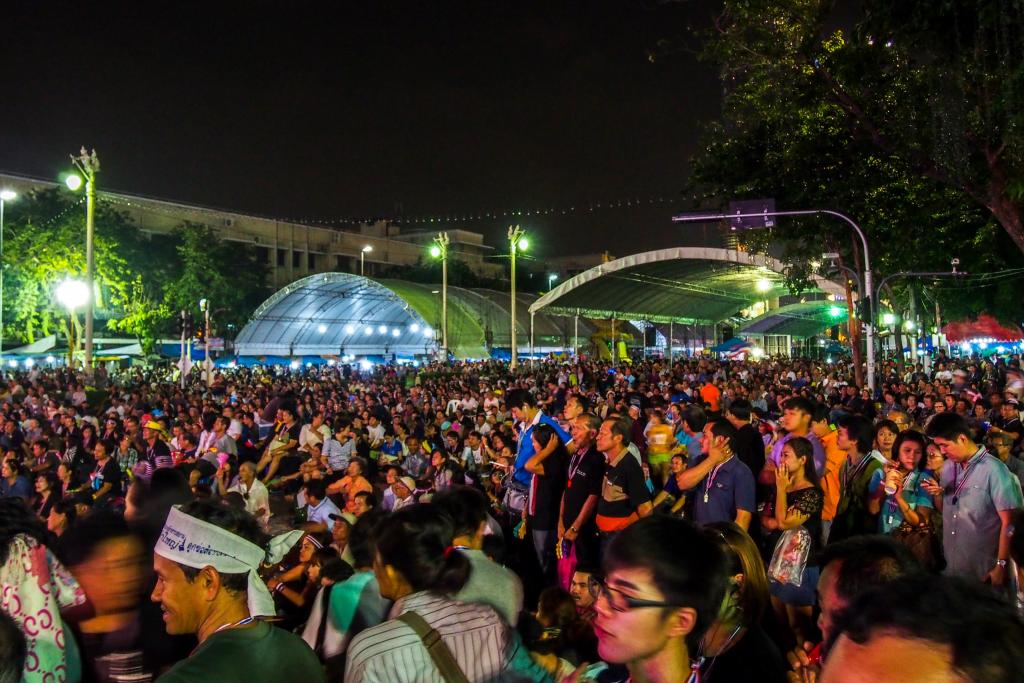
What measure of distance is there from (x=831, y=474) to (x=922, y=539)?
89 cm

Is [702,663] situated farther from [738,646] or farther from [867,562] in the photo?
[867,562]

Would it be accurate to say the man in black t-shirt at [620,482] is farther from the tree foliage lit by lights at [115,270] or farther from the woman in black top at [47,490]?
the tree foliage lit by lights at [115,270]

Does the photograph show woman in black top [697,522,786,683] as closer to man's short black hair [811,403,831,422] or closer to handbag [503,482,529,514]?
man's short black hair [811,403,831,422]

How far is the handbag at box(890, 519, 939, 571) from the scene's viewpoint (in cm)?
508

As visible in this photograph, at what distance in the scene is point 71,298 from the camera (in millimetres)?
31016

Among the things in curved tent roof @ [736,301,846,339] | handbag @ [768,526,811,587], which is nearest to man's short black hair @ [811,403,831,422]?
handbag @ [768,526,811,587]

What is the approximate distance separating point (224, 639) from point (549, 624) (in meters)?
2.44

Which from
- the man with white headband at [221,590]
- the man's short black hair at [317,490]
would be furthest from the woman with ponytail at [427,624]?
the man's short black hair at [317,490]

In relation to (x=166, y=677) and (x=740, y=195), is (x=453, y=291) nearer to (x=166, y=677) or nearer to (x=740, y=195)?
(x=740, y=195)

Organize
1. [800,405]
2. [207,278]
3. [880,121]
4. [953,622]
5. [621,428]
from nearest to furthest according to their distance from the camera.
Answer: [953,622]
[621,428]
[800,405]
[880,121]
[207,278]

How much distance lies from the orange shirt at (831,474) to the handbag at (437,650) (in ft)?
11.5

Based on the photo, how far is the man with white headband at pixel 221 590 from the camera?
2.29 meters

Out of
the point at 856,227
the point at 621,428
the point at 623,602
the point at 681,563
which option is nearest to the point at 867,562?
the point at 681,563

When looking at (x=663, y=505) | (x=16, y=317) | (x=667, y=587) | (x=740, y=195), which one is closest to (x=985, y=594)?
(x=667, y=587)
